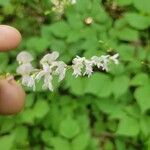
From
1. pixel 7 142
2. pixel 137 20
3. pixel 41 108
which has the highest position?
pixel 137 20

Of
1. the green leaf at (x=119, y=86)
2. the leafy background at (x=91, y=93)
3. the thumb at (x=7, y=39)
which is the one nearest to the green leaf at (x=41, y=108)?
the leafy background at (x=91, y=93)

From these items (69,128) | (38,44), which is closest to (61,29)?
(38,44)

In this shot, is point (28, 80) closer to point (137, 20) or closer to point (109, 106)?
point (109, 106)

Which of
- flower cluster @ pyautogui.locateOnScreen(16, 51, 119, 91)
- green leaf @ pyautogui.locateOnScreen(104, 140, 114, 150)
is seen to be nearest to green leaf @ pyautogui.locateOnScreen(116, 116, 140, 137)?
green leaf @ pyautogui.locateOnScreen(104, 140, 114, 150)

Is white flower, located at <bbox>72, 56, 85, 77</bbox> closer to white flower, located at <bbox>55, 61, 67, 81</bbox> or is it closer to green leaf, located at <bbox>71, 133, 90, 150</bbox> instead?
white flower, located at <bbox>55, 61, 67, 81</bbox>

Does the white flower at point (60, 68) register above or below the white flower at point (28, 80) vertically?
above

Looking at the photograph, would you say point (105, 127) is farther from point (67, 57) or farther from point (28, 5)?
point (28, 5)

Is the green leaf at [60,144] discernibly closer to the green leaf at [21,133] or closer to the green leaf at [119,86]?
the green leaf at [21,133]

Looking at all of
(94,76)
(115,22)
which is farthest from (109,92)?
(115,22)
